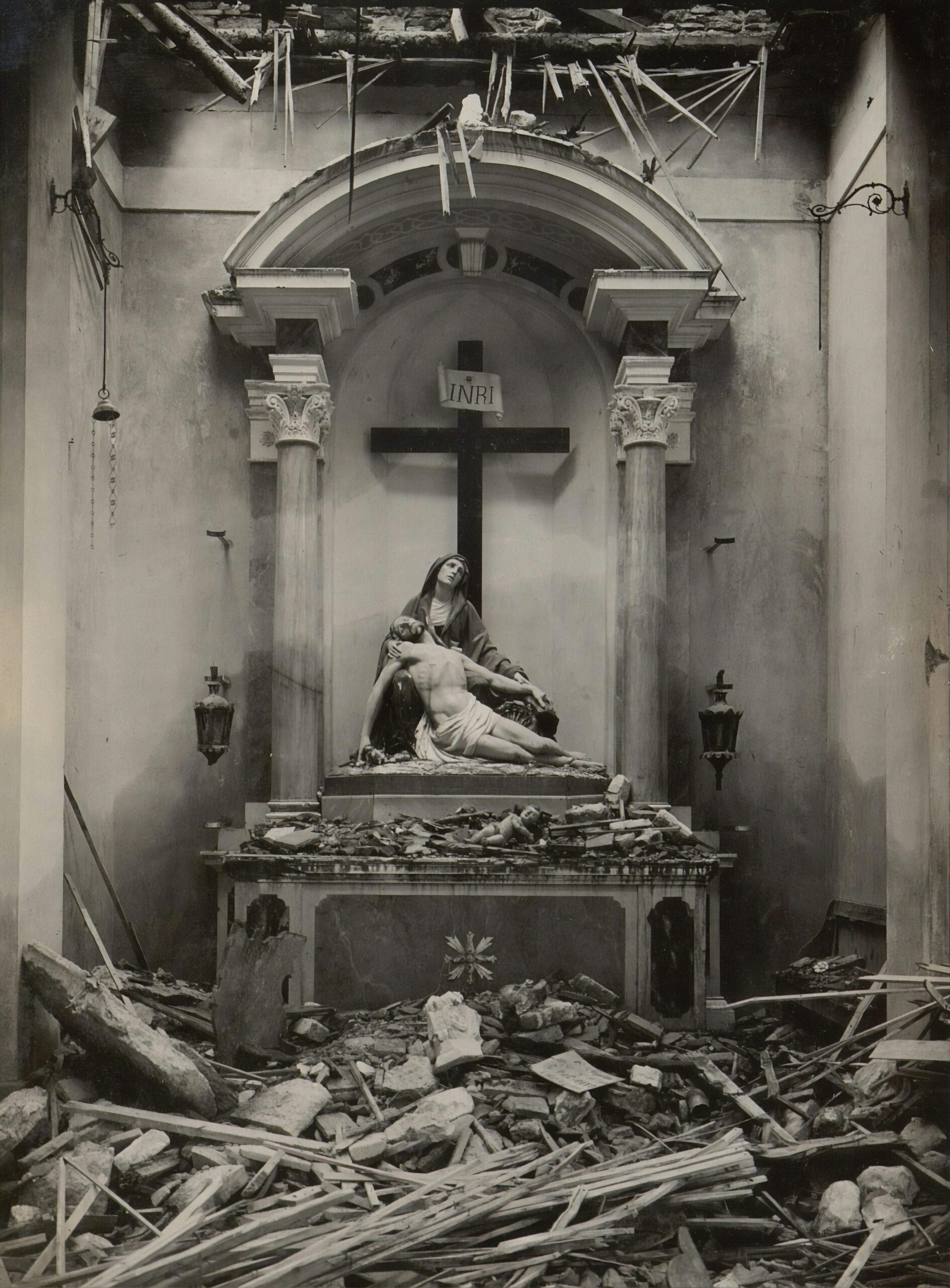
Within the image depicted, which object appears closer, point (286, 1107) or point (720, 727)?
point (286, 1107)

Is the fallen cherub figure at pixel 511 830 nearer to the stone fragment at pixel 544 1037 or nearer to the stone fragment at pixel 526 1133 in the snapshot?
the stone fragment at pixel 544 1037

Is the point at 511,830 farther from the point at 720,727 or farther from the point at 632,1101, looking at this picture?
the point at 632,1101

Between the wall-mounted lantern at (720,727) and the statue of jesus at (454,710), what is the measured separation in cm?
89

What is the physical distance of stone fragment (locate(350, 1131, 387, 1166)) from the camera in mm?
4926

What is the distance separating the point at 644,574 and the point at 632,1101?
14.0 feet

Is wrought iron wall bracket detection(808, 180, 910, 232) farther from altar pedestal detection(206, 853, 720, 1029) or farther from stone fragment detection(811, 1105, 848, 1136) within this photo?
stone fragment detection(811, 1105, 848, 1136)

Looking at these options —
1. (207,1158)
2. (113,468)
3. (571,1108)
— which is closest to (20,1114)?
(207,1158)

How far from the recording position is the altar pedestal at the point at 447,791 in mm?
8406

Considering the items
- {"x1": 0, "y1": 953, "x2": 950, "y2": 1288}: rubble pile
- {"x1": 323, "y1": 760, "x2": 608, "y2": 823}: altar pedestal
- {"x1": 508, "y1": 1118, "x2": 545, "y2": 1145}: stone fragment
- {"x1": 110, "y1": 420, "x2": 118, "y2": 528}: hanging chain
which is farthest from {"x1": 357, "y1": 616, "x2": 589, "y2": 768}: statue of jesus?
{"x1": 508, "y1": 1118, "x2": 545, "y2": 1145}: stone fragment

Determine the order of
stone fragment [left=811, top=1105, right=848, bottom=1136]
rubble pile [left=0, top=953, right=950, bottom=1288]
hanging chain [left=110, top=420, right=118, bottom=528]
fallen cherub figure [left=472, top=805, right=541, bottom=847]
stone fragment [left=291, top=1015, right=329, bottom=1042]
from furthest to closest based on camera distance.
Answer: hanging chain [left=110, top=420, right=118, bottom=528] < fallen cherub figure [left=472, top=805, right=541, bottom=847] < stone fragment [left=291, top=1015, right=329, bottom=1042] < stone fragment [left=811, top=1105, right=848, bottom=1136] < rubble pile [left=0, top=953, right=950, bottom=1288]

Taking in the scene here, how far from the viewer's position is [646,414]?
362 inches

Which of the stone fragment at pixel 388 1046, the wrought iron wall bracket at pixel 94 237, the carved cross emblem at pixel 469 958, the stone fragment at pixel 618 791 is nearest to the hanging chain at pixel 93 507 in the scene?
the wrought iron wall bracket at pixel 94 237

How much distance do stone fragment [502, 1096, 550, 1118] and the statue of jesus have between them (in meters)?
3.34

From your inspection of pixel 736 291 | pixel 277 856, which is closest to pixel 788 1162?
pixel 277 856
